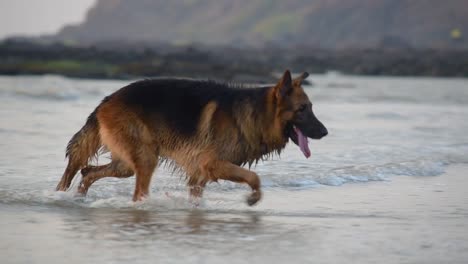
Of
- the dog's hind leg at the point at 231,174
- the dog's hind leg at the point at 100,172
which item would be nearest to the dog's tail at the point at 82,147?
the dog's hind leg at the point at 100,172

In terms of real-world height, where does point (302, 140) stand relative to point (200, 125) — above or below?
below

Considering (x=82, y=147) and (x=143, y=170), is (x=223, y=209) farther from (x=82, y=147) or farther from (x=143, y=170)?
(x=82, y=147)

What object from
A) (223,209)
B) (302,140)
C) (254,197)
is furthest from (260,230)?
(302,140)

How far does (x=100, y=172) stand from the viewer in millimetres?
10289

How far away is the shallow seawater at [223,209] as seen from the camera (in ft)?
24.7

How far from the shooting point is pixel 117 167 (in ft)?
33.6

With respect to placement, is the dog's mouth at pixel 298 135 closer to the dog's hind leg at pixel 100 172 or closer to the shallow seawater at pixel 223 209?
the shallow seawater at pixel 223 209

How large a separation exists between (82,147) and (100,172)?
33cm

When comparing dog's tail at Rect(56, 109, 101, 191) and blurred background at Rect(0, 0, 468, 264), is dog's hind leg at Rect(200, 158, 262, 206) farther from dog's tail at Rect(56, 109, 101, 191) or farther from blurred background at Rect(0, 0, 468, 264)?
dog's tail at Rect(56, 109, 101, 191)

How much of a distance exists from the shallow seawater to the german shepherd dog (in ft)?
1.37

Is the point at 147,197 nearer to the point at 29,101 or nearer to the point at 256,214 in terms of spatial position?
the point at 256,214

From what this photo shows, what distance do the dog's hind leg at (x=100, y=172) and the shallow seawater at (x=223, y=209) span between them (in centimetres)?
15

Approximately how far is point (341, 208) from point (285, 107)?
1.15m

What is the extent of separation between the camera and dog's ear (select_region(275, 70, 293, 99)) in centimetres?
955
